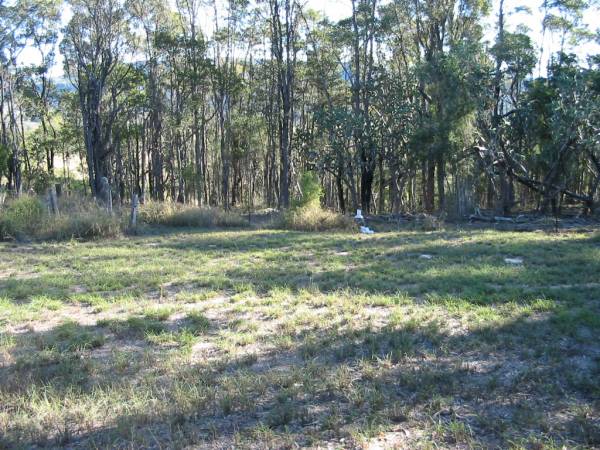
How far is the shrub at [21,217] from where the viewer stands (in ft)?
41.1

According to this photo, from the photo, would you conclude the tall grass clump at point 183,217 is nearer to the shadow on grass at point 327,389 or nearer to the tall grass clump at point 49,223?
the tall grass clump at point 49,223

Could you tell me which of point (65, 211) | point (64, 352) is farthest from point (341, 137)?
point (64, 352)

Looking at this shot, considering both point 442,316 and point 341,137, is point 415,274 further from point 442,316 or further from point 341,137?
point 341,137

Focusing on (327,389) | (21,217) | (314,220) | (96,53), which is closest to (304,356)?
(327,389)

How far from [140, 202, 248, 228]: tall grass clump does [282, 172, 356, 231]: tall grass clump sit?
77.0 inches

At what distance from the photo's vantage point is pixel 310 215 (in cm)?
1557

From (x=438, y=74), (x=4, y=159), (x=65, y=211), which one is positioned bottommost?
(x=65, y=211)

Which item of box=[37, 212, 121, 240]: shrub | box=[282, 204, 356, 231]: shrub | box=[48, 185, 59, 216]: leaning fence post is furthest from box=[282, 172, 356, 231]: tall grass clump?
box=[48, 185, 59, 216]: leaning fence post

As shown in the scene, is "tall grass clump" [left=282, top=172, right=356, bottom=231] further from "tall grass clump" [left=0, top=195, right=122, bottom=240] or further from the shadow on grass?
the shadow on grass

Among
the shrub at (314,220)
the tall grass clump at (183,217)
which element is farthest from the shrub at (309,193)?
the tall grass clump at (183,217)

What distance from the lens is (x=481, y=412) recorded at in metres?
3.17

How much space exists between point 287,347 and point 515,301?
286 cm

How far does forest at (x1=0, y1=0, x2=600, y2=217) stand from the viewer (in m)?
19.0

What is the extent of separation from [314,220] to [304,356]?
A: 37.0 ft
